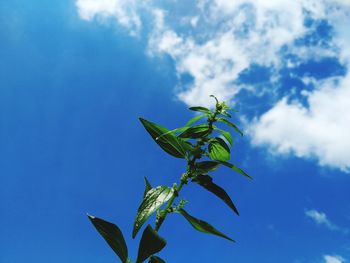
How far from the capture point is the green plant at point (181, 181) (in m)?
1.56

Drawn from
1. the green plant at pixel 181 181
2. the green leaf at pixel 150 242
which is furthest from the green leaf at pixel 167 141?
the green leaf at pixel 150 242

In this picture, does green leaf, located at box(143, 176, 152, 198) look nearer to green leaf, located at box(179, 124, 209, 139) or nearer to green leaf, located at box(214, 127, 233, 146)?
green leaf, located at box(179, 124, 209, 139)

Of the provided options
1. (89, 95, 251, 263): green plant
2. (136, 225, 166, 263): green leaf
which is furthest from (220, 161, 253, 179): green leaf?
(136, 225, 166, 263): green leaf

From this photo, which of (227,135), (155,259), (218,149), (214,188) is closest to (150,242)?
(155,259)

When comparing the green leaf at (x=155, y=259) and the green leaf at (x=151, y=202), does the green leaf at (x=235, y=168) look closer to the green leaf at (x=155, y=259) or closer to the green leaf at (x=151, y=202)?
the green leaf at (x=151, y=202)

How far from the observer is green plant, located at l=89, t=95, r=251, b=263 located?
1560 millimetres

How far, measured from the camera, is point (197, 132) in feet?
6.31

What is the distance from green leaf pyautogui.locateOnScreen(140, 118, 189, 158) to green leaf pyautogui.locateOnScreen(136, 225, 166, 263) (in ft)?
1.49

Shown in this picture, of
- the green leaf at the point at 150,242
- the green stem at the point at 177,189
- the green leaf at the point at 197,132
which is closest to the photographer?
the green leaf at the point at 150,242

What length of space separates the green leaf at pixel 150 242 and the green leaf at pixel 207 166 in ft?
1.36

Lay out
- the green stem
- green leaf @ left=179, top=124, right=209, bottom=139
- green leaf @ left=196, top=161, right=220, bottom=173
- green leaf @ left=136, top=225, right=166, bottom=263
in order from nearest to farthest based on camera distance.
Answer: green leaf @ left=136, top=225, right=166, bottom=263, the green stem, green leaf @ left=196, top=161, right=220, bottom=173, green leaf @ left=179, top=124, right=209, bottom=139

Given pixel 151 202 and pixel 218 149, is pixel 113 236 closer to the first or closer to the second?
pixel 151 202

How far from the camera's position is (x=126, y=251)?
62.1 inches

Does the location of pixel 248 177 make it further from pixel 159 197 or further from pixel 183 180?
pixel 159 197
